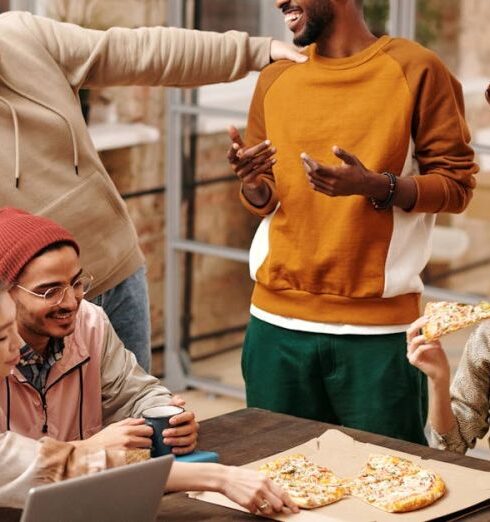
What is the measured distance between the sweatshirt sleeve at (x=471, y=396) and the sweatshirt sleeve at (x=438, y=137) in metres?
0.42

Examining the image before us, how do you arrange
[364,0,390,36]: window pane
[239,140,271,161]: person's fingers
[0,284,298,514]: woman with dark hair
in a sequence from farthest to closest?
[364,0,390,36]: window pane, [239,140,271,161]: person's fingers, [0,284,298,514]: woman with dark hair

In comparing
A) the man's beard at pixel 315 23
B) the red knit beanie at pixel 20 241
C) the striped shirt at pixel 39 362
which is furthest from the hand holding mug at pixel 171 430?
the man's beard at pixel 315 23

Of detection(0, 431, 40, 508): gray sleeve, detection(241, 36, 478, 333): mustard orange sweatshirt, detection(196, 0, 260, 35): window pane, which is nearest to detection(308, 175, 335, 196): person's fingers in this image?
detection(241, 36, 478, 333): mustard orange sweatshirt

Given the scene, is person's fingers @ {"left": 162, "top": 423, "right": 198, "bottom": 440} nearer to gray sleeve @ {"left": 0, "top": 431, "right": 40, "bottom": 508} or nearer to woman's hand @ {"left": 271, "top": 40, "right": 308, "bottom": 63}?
gray sleeve @ {"left": 0, "top": 431, "right": 40, "bottom": 508}

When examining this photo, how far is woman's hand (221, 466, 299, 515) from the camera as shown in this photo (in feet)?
7.61

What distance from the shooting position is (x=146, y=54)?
3.27m

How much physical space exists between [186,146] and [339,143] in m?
2.37

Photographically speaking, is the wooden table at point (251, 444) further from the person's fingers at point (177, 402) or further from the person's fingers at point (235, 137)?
the person's fingers at point (235, 137)

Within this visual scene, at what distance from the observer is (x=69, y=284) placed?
2.60 meters

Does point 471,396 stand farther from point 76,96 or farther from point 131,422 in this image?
point 76,96

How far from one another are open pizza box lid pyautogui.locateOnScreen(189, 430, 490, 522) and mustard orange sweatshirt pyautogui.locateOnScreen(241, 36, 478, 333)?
50cm

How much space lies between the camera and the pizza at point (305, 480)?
2.37 meters

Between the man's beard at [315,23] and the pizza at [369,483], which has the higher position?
the man's beard at [315,23]

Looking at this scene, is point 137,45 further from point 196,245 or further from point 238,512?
point 196,245
